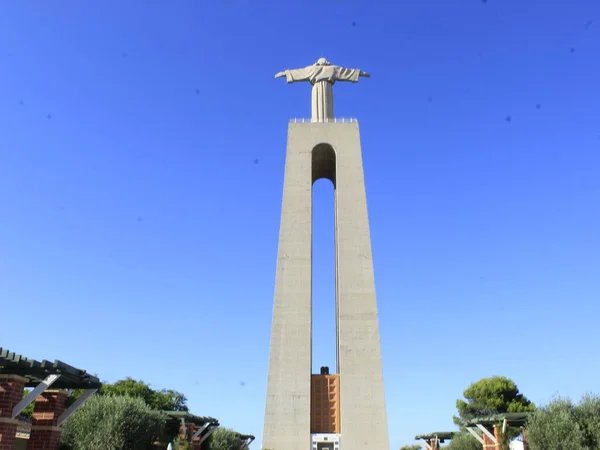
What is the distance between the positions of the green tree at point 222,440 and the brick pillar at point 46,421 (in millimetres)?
18129

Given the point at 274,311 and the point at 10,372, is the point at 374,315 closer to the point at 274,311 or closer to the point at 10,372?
the point at 274,311

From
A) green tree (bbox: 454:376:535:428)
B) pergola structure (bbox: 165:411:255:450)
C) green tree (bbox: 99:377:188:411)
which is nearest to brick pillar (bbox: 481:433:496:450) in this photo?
pergola structure (bbox: 165:411:255:450)

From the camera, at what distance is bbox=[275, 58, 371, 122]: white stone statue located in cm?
2702

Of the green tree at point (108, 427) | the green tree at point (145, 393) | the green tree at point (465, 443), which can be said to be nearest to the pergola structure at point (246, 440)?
the green tree at point (145, 393)

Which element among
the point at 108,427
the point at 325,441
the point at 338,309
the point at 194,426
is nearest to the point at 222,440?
the point at 194,426

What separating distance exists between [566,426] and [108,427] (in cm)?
1155

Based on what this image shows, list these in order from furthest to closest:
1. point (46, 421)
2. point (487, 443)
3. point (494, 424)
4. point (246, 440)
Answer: point (246, 440), point (487, 443), point (494, 424), point (46, 421)

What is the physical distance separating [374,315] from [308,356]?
3.25m

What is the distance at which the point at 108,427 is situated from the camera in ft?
43.6

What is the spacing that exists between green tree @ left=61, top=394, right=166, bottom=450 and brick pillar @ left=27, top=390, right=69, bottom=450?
3.16 metres

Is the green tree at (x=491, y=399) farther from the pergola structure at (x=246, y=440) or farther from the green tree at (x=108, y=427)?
the green tree at (x=108, y=427)

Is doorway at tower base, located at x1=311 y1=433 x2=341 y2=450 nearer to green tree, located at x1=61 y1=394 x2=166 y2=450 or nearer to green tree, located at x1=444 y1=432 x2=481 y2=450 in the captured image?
green tree, located at x1=61 y1=394 x2=166 y2=450

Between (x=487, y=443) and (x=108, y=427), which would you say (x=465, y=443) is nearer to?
(x=487, y=443)

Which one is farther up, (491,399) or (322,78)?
(322,78)
